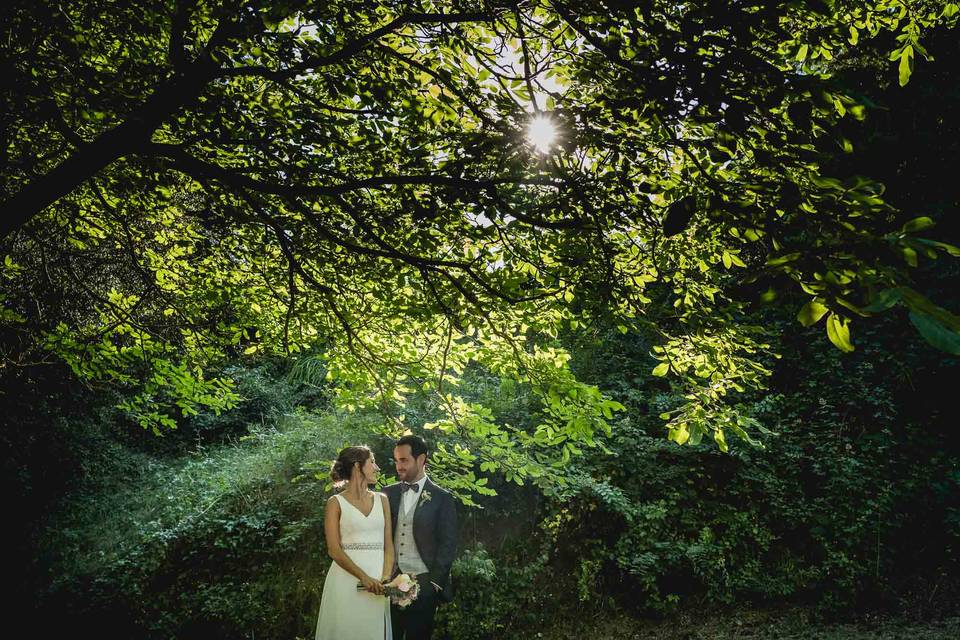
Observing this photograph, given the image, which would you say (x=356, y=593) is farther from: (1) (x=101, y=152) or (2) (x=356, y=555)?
(1) (x=101, y=152)

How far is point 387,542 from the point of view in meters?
4.46

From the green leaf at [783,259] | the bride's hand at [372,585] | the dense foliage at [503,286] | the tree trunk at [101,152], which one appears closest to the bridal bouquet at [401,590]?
the bride's hand at [372,585]

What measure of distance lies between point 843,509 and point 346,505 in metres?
7.00

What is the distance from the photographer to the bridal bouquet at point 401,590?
14.1 ft

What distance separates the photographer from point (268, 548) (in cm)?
746

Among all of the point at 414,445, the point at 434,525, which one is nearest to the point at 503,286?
the point at 414,445

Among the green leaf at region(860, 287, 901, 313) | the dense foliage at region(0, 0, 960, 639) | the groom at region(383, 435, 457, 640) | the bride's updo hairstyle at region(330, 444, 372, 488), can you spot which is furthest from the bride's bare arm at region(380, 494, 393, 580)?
the green leaf at region(860, 287, 901, 313)

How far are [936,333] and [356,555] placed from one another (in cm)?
427

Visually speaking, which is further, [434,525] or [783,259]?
[434,525]

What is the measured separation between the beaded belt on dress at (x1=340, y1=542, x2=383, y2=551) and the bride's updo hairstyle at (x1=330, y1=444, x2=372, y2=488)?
0.49 metres

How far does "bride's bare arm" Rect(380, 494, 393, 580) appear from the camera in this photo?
4402mm

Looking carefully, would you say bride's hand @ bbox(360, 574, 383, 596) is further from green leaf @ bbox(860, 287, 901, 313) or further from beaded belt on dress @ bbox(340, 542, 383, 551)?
green leaf @ bbox(860, 287, 901, 313)

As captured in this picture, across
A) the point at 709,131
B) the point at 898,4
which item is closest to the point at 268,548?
the point at 709,131

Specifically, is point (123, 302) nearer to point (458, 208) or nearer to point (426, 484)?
point (426, 484)
